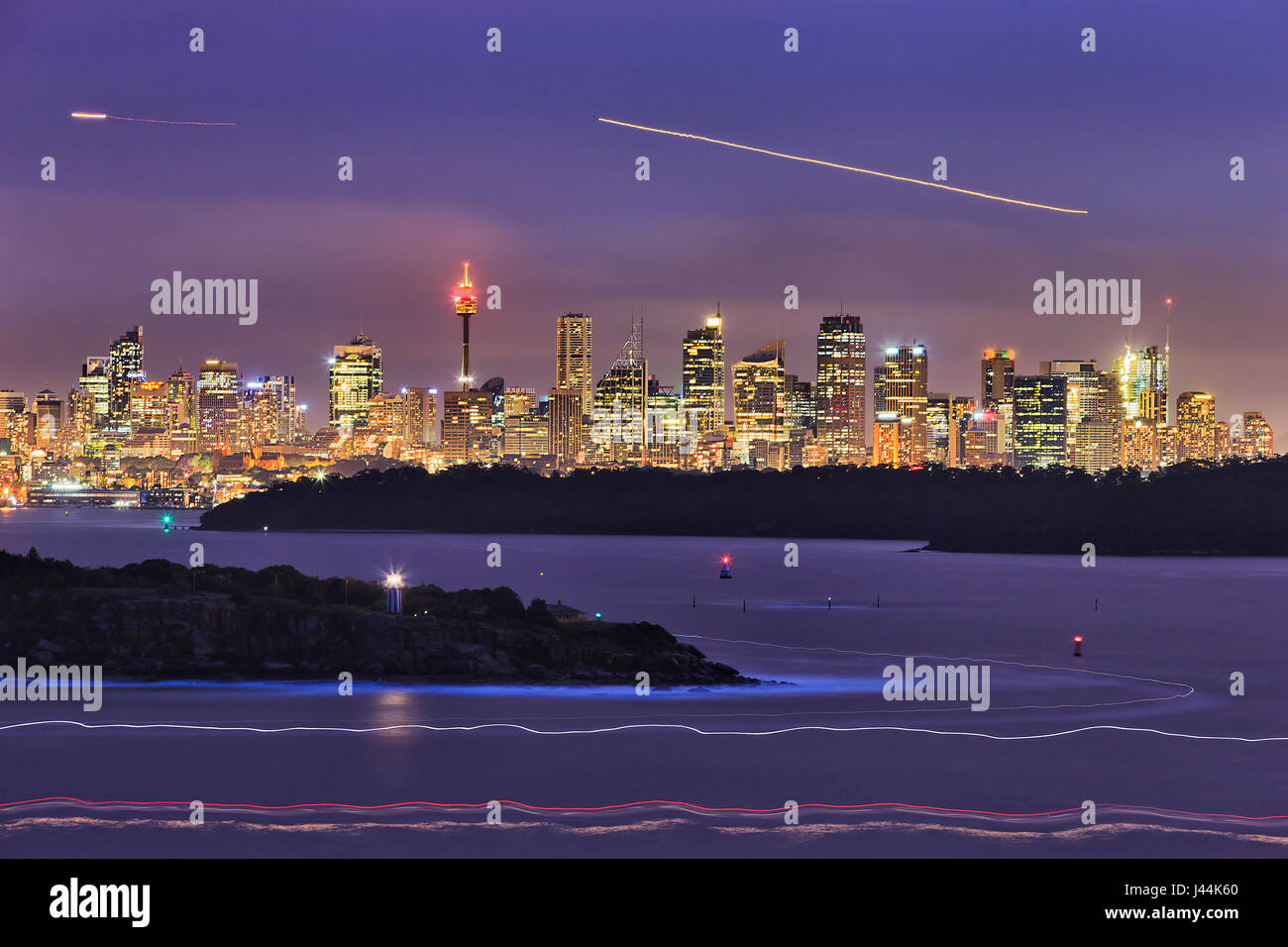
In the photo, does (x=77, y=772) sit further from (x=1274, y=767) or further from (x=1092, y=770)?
(x=1274, y=767)

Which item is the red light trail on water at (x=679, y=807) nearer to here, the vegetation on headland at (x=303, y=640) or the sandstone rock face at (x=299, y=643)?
the vegetation on headland at (x=303, y=640)

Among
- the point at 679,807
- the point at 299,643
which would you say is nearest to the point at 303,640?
the point at 299,643

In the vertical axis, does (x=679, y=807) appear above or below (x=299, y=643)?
below

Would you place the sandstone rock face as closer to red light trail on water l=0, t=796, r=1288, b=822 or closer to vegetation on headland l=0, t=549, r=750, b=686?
vegetation on headland l=0, t=549, r=750, b=686

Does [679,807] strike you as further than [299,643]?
No

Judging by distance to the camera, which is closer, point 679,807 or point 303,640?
point 679,807

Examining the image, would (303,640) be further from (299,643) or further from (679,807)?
(679,807)
